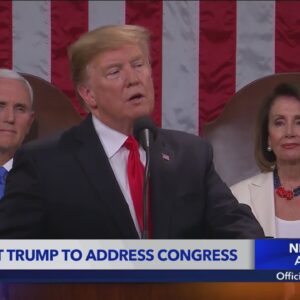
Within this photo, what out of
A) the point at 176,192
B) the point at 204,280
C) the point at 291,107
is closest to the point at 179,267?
the point at 204,280

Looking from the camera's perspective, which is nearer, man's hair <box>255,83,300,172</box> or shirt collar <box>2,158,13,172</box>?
shirt collar <box>2,158,13,172</box>

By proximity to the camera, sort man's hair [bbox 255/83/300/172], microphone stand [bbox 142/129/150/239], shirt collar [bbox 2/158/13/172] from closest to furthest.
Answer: microphone stand [bbox 142/129/150/239], shirt collar [bbox 2/158/13/172], man's hair [bbox 255/83/300/172]

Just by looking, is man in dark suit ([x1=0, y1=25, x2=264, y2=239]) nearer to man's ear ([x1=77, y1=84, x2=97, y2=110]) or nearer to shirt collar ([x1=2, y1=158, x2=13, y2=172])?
man's ear ([x1=77, y1=84, x2=97, y2=110])

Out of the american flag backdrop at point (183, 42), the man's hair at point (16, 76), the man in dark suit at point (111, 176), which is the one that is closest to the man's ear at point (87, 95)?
the man in dark suit at point (111, 176)

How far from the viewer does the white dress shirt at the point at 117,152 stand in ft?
5.77

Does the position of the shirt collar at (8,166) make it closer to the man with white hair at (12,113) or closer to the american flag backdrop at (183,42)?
the man with white hair at (12,113)

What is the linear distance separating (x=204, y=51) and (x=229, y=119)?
39cm

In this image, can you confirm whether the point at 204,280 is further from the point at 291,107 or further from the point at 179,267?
the point at 291,107

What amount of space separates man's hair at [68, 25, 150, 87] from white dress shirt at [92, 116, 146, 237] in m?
0.15

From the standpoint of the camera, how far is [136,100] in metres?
1.79

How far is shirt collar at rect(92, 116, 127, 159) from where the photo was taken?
5.90 ft

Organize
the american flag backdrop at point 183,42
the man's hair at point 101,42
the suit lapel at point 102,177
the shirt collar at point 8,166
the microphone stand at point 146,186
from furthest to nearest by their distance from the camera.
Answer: the american flag backdrop at point 183,42 → the shirt collar at point 8,166 → the man's hair at point 101,42 → the suit lapel at point 102,177 → the microphone stand at point 146,186

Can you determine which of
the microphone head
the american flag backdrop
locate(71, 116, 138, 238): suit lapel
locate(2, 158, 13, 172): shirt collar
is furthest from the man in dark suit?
the american flag backdrop

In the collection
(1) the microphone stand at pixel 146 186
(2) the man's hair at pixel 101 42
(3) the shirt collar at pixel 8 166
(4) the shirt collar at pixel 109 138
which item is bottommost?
(1) the microphone stand at pixel 146 186
